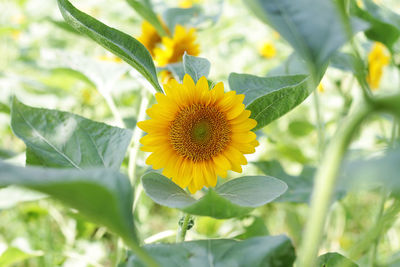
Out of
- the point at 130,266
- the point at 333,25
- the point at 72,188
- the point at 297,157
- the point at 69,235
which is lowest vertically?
the point at 69,235

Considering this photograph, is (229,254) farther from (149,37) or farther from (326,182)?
(149,37)

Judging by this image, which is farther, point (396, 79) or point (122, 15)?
point (122, 15)

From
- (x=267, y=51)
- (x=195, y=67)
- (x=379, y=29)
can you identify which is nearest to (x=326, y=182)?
(x=195, y=67)

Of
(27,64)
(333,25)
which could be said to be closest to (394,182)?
(333,25)

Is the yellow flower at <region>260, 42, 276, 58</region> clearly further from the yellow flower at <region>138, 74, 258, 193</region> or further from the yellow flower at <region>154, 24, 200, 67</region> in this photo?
the yellow flower at <region>138, 74, 258, 193</region>

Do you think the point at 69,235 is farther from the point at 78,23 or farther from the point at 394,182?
the point at 394,182

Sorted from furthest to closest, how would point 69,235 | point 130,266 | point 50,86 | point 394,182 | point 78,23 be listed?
point 50,86, point 69,235, point 78,23, point 130,266, point 394,182

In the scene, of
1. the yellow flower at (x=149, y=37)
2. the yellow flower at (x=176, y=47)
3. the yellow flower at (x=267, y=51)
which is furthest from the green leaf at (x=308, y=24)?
the yellow flower at (x=267, y=51)
